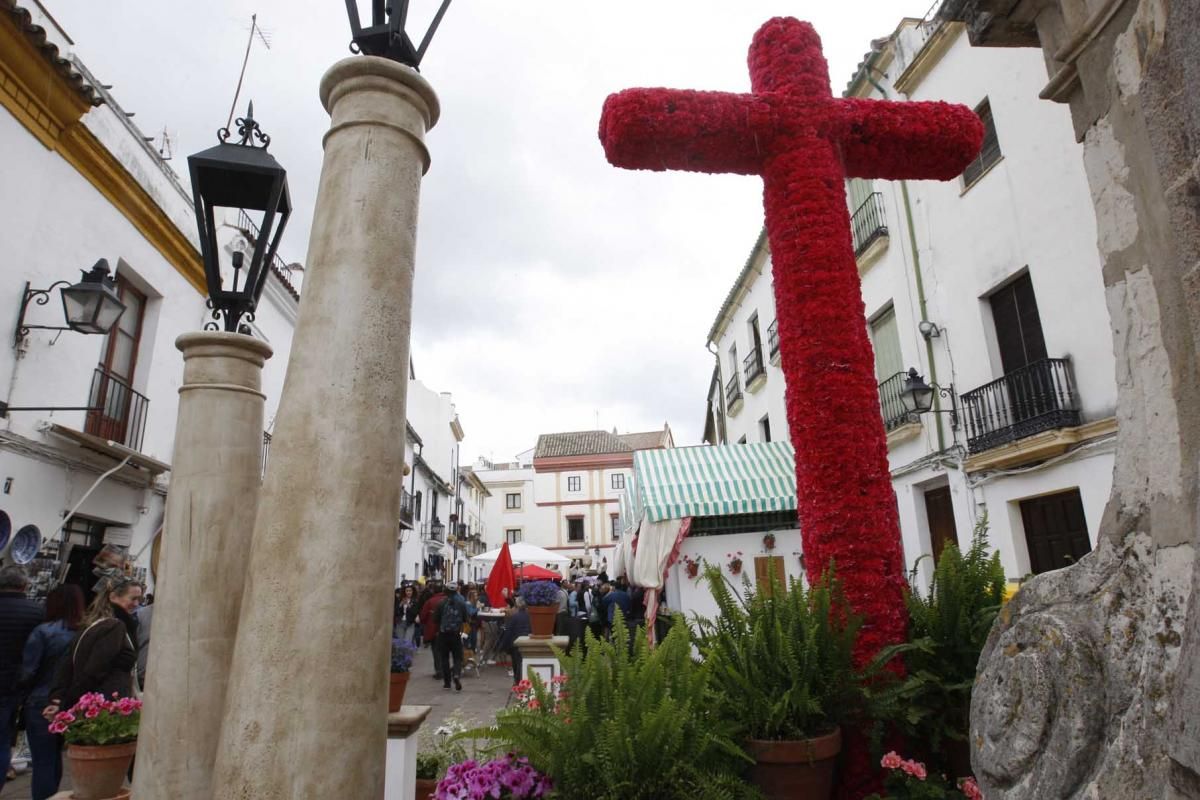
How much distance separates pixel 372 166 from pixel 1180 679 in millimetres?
1942

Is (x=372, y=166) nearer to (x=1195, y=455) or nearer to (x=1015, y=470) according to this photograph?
(x=1195, y=455)

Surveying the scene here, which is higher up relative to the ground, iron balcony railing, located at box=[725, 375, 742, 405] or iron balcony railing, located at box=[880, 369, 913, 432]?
iron balcony railing, located at box=[725, 375, 742, 405]

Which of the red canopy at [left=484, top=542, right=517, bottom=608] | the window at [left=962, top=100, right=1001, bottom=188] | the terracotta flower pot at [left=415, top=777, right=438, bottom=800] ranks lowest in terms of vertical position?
the terracotta flower pot at [left=415, top=777, right=438, bottom=800]

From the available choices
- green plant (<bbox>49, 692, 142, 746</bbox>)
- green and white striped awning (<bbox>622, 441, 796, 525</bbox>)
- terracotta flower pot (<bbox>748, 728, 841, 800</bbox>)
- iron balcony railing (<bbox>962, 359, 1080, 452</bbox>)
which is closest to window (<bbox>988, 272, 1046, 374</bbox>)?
iron balcony railing (<bbox>962, 359, 1080, 452</bbox>)

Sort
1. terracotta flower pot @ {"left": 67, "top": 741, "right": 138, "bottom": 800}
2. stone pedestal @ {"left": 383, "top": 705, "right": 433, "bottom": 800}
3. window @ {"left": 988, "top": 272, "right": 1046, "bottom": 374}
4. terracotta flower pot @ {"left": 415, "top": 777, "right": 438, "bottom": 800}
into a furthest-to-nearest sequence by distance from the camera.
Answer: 1. window @ {"left": 988, "top": 272, "right": 1046, "bottom": 374}
2. terracotta flower pot @ {"left": 415, "top": 777, "right": 438, "bottom": 800}
3. stone pedestal @ {"left": 383, "top": 705, "right": 433, "bottom": 800}
4. terracotta flower pot @ {"left": 67, "top": 741, "right": 138, "bottom": 800}

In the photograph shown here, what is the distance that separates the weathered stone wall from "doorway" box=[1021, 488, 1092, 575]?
7237 mm

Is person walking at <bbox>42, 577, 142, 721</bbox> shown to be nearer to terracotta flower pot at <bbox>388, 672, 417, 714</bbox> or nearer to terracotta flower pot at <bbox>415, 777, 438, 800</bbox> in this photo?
terracotta flower pot at <bbox>388, 672, 417, 714</bbox>

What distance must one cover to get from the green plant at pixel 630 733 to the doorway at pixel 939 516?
838cm

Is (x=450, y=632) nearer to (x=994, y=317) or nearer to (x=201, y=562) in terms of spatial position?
(x=994, y=317)

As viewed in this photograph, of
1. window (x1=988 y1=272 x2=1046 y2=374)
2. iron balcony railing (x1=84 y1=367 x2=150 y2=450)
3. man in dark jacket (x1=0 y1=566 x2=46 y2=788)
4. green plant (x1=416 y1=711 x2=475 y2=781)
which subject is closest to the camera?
green plant (x1=416 y1=711 x2=475 y2=781)

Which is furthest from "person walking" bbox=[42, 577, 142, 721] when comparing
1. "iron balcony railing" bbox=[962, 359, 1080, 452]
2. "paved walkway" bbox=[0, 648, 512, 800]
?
"iron balcony railing" bbox=[962, 359, 1080, 452]

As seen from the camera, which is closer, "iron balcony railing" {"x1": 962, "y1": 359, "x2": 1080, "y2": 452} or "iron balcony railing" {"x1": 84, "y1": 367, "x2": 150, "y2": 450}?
"iron balcony railing" {"x1": 962, "y1": 359, "x2": 1080, "y2": 452}

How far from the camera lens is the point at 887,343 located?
36.7 feet

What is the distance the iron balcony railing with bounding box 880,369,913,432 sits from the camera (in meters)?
10.2
